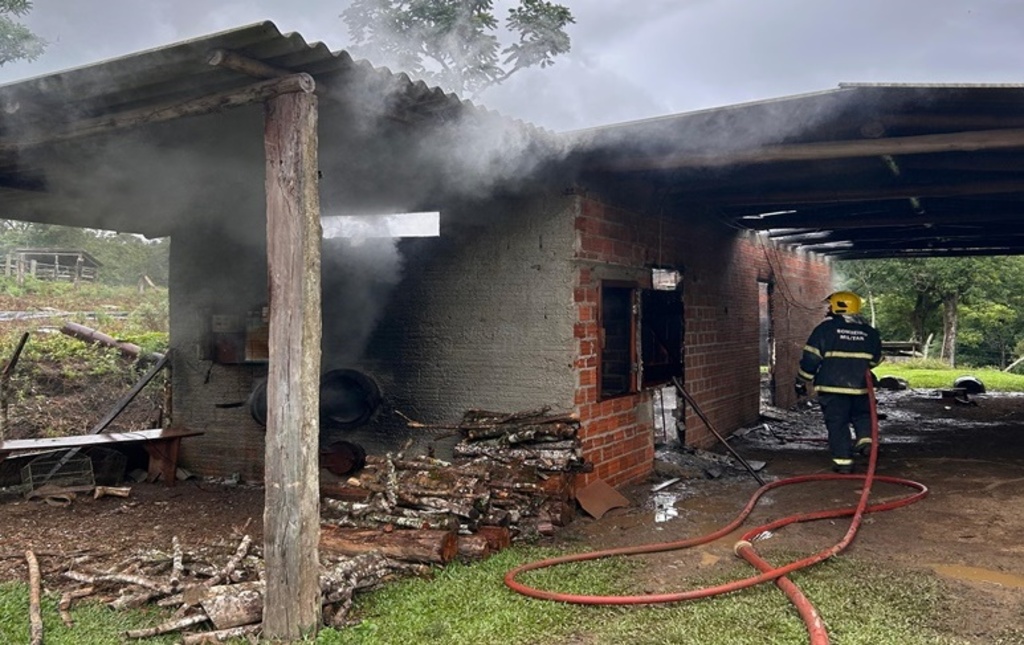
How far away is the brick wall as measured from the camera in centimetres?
688

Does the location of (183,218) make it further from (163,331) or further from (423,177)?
(163,331)

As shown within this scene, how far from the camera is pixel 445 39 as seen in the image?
810 inches

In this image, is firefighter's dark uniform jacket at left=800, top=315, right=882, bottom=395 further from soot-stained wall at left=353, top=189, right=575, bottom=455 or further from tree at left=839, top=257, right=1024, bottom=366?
tree at left=839, top=257, right=1024, bottom=366

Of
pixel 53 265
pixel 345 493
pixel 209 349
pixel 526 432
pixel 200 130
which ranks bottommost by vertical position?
pixel 345 493

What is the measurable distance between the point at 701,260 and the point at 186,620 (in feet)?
24.8

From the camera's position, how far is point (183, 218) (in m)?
8.42

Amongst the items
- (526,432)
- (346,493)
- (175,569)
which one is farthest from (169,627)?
(526,432)

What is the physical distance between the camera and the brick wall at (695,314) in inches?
271

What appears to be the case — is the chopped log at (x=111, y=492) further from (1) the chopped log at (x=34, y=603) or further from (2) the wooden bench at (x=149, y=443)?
(1) the chopped log at (x=34, y=603)

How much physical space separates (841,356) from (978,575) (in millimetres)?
3758

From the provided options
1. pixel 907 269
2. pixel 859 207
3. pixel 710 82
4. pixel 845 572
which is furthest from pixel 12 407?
pixel 907 269

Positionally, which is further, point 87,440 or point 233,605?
point 87,440

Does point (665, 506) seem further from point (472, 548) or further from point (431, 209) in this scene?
point (431, 209)

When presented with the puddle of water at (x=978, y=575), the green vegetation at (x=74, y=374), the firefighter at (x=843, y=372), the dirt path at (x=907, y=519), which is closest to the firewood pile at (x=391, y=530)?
the dirt path at (x=907, y=519)
